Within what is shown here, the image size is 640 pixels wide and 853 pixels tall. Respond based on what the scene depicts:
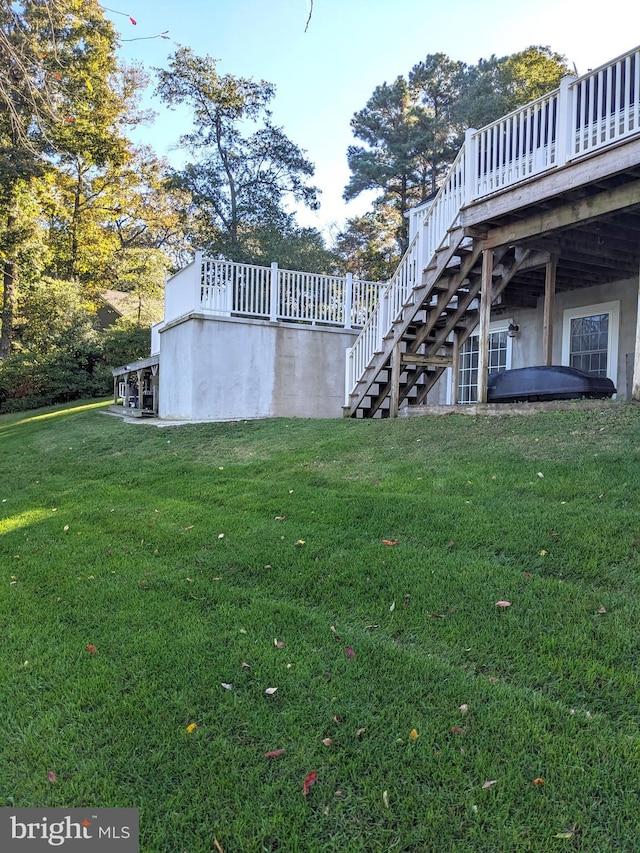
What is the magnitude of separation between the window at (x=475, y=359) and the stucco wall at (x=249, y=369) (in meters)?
2.38

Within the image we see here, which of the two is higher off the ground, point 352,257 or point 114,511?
point 352,257

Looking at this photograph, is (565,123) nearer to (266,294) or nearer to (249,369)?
(266,294)

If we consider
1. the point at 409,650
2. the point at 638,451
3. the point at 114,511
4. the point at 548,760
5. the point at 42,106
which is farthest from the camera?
the point at 42,106

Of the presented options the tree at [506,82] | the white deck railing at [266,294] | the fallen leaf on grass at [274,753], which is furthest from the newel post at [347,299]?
the tree at [506,82]

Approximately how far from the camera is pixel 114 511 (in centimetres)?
461

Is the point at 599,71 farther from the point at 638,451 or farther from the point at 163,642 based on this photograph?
the point at 163,642

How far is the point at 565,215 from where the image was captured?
254 inches

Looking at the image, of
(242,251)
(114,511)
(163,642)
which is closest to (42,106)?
(114,511)

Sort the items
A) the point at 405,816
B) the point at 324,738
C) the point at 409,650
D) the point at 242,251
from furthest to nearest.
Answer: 1. the point at 242,251
2. the point at 409,650
3. the point at 324,738
4. the point at 405,816

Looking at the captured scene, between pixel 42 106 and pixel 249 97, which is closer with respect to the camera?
pixel 42 106

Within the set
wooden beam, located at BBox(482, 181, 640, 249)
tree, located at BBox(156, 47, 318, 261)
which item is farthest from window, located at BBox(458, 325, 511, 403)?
tree, located at BBox(156, 47, 318, 261)

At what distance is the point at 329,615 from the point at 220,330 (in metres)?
8.27

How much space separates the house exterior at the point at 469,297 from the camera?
6035mm

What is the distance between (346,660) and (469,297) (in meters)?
6.87
